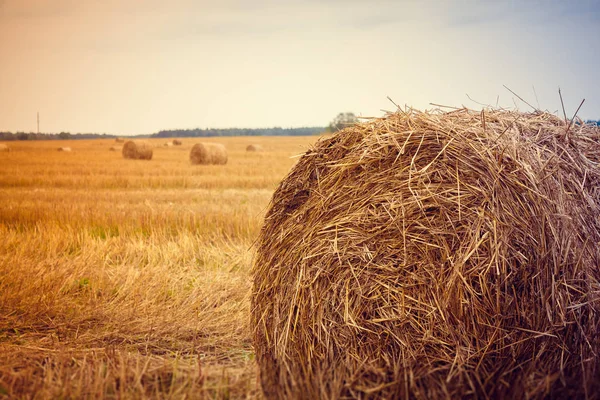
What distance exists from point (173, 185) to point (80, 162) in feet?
21.7

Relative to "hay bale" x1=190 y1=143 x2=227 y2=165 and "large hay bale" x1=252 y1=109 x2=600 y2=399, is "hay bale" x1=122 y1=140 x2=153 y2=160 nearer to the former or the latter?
"hay bale" x1=190 y1=143 x2=227 y2=165

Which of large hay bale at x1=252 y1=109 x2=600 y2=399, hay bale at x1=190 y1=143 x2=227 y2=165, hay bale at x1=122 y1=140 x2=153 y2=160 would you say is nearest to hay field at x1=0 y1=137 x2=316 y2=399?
large hay bale at x1=252 y1=109 x2=600 y2=399

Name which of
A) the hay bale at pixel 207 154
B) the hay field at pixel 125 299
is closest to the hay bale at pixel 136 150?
the hay bale at pixel 207 154

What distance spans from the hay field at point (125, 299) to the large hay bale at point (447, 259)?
574 mm

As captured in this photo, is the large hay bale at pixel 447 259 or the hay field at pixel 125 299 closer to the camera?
the hay field at pixel 125 299

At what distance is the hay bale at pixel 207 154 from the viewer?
21.7 metres

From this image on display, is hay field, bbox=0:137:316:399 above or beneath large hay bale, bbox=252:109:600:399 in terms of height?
beneath

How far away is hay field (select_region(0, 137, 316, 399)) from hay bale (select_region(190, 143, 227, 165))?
10.9 m

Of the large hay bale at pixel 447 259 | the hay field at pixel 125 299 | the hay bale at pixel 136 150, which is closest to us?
the hay field at pixel 125 299

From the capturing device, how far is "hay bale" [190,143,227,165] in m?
21.7

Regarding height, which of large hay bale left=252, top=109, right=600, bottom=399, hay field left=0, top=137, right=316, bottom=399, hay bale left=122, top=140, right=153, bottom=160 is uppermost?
hay bale left=122, top=140, right=153, bottom=160

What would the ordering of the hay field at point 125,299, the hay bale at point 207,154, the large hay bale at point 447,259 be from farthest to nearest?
1. the hay bale at point 207,154
2. the large hay bale at point 447,259
3. the hay field at point 125,299

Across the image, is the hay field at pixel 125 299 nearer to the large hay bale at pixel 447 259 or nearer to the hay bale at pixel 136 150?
the large hay bale at pixel 447 259

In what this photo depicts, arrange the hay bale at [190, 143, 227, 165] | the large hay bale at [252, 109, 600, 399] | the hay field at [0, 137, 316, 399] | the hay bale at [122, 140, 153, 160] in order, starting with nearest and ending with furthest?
1. the hay field at [0, 137, 316, 399]
2. the large hay bale at [252, 109, 600, 399]
3. the hay bale at [190, 143, 227, 165]
4. the hay bale at [122, 140, 153, 160]
